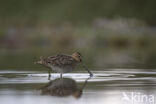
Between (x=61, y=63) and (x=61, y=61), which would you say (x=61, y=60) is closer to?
(x=61, y=61)

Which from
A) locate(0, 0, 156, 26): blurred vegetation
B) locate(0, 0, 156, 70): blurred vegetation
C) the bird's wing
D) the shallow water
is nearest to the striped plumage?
the bird's wing

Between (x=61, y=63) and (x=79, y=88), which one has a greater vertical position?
(x=61, y=63)

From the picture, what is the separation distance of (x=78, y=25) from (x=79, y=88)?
2629 centimetres

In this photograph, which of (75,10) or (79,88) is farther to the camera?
(75,10)

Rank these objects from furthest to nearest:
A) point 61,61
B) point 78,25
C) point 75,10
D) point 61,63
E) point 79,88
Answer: point 75,10 < point 78,25 < point 61,61 < point 61,63 < point 79,88

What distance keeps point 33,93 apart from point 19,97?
47cm

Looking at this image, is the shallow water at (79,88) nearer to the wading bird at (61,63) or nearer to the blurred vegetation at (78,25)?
the wading bird at (61,63)

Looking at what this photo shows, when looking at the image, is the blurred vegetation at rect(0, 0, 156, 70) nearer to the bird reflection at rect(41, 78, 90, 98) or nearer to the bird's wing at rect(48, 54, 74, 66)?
the bird's wing at rect(48, 54, 74, 66)

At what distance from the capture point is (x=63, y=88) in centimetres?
1155

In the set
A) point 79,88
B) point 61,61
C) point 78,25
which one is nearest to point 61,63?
point 61,61

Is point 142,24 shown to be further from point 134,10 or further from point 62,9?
point 62,9

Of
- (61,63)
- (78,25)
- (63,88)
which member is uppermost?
(61,63)

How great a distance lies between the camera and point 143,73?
47.1ft

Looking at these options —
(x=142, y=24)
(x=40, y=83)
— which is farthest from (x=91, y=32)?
(x=40, y=83)
